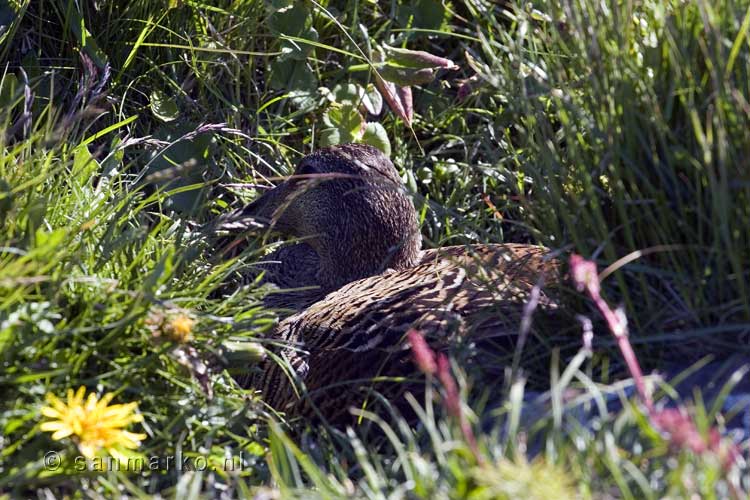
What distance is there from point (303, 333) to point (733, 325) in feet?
4.80

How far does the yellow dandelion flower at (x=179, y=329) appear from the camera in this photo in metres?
2.15

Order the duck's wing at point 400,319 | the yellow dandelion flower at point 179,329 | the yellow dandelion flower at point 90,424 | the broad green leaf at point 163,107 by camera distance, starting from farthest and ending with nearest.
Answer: the broad green leaf at point 163,107 < the duck's wing at point 400,319 < the yellow dandelion flower at point 179,329 < the yellow dandelion flower at point 90,424

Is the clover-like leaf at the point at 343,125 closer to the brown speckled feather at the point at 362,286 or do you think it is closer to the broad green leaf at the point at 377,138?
the broad green leaf at the point at 377,138

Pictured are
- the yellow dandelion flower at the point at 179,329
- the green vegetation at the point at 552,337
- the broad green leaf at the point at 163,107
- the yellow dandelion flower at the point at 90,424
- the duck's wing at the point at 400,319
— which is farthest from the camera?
the broad green leaf at the point at 163,107

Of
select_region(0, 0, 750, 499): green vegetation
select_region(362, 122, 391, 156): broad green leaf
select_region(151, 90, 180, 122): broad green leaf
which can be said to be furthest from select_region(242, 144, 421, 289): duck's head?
select_region(0, 0, 750, 499): green vegetation

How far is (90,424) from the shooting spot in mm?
1922

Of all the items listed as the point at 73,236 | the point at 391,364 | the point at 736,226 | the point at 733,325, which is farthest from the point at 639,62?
the point at 73,236

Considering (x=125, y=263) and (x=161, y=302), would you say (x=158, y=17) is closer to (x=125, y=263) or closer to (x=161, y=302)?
(x=125, y=263)

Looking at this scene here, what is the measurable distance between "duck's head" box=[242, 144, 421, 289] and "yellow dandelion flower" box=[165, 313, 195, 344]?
5.28ft

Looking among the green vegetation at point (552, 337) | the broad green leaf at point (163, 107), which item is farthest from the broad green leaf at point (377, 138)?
the green vegetation at point (552, 337)

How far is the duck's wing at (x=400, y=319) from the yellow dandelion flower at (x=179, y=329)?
0.41 m

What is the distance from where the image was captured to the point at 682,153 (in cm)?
207

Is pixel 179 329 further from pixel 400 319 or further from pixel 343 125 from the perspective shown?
pixel 343 125

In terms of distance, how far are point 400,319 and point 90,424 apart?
3.33 feet
